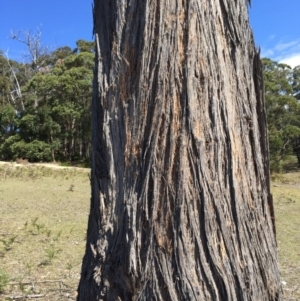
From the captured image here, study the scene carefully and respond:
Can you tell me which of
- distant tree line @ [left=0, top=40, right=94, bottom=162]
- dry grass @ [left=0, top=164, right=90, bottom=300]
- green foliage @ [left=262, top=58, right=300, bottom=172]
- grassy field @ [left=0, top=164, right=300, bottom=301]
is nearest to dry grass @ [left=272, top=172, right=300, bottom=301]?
grassy field @ [left=0, top=164, right=300, bottom=301]

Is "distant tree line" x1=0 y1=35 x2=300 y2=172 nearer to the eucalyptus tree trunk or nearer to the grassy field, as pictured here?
the grassy field

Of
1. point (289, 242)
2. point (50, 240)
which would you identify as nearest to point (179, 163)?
point (50, 240)

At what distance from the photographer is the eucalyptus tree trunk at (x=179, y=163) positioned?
2.05 metres

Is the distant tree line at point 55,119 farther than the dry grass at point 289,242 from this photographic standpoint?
Yes

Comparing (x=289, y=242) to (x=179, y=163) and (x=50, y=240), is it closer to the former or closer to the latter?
(x=50, y=240)

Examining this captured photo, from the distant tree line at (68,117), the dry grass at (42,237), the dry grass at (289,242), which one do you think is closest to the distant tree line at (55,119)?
the distant tree line at (68,117)

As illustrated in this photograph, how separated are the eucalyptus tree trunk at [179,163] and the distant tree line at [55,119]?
22533mm

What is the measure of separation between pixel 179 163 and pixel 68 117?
79.2 ft

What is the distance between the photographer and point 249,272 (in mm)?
2104

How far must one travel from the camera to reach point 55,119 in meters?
25.8

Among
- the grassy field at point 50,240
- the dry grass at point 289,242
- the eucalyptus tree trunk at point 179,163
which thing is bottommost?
the dry grass at point 289,242

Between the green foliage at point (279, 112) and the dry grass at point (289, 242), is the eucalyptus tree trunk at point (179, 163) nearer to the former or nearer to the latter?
the dry grass at point (289, 242)

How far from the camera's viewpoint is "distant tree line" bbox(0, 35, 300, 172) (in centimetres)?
2444

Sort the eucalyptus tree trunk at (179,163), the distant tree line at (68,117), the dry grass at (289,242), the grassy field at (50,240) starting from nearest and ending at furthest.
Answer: the eucalyptus tree trunk at (179,163), the grassy field at (50,240), the dry grass at (289,242), the distant tree line at (68,117)
